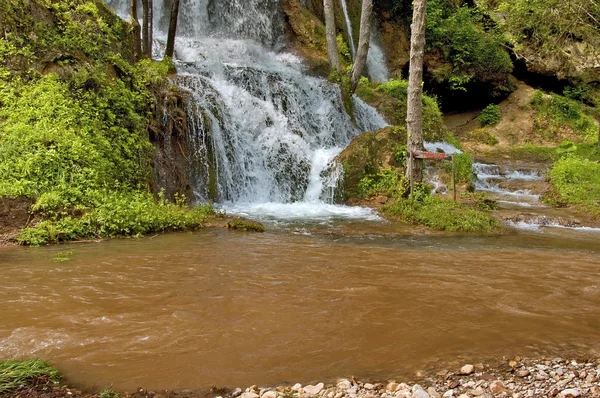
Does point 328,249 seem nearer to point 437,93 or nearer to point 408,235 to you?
point 408,235

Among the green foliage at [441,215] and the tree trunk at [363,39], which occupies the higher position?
the tree trunk at [363,39]

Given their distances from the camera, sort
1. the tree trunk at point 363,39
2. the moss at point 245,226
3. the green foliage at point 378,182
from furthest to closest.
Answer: the tree trunk at point 363,39, the green foliage at point 378,182, the moss at point 245,226

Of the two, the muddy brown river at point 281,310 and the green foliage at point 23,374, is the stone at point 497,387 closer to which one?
the muddy brown river at point 281,310

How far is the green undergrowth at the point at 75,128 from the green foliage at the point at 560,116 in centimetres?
2074

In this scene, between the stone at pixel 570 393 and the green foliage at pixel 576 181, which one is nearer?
the stone at pixel 570 393

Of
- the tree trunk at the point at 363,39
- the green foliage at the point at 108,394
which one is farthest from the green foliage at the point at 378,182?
the green foliage at the point at 108,394

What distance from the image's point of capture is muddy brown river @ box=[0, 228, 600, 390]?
3.66 metres

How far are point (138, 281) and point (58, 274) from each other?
1.05m

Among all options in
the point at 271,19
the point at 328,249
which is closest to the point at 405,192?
the point at 328,249

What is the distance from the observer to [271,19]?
72.4 ft

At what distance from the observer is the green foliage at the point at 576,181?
1262cm

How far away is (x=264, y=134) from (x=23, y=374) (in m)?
11.4

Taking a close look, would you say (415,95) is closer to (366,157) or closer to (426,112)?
(366,157)

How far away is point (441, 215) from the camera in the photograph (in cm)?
960
